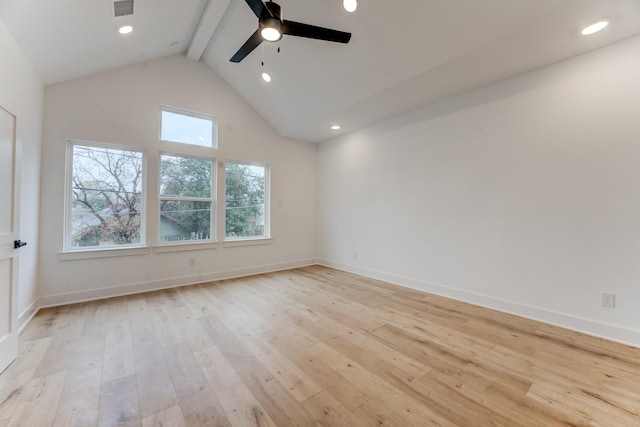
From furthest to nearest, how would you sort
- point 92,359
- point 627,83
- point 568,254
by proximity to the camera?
point 568,254, point 627,83, point 92,359

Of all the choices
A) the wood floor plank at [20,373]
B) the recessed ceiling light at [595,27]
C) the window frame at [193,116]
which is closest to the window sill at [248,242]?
the window frame at [193,116]

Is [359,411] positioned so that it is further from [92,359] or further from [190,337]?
[92,359]

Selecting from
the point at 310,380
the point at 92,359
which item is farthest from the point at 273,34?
the point at 92,359

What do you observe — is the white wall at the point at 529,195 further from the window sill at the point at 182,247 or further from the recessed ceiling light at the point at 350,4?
the window sill at the point at 182,247

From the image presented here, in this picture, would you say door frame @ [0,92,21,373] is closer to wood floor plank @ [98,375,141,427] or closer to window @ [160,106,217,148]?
wood floor plank @ [98,375,141,427]

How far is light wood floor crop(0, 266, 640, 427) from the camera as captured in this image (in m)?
1.55

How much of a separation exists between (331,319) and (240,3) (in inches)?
153

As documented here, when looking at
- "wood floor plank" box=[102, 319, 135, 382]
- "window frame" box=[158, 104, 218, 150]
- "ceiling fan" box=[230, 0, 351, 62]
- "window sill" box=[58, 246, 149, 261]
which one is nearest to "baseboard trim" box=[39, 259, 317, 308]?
"window sill" box=[58, 246, 149, 261]

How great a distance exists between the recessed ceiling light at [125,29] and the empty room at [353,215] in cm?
6

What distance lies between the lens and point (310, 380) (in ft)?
6.08

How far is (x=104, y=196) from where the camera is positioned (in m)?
3.65

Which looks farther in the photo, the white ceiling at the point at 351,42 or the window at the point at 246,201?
the window at the point at 246,201

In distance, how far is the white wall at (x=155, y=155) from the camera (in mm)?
3283

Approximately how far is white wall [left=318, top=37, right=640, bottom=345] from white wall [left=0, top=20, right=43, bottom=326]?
4.38 meters
